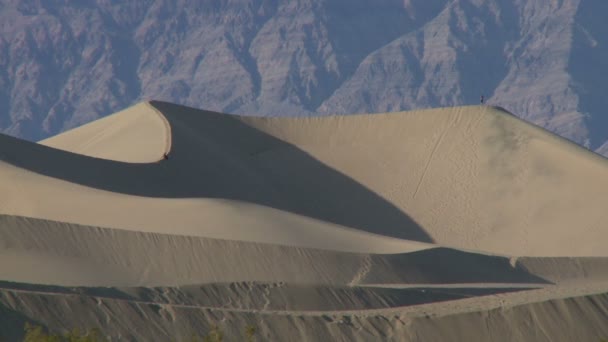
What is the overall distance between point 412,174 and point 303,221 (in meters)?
15.1

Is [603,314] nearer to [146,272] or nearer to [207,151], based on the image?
[146,272]

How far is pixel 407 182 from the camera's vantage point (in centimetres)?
7194

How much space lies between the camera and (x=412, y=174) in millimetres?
72375

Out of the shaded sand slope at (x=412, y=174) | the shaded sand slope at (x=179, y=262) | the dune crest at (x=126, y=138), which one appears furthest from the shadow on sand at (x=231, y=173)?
the shaded sand slope at (x=179, y=262)

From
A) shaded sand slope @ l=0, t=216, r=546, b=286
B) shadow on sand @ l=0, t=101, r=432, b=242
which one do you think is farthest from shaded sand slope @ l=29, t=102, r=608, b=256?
shaded sand slope @ l=0, t=216, r=546, b=286

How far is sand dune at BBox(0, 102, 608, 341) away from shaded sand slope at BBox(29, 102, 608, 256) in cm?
10

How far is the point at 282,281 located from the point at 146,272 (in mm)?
4355

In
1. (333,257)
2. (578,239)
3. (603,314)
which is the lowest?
(578,239)

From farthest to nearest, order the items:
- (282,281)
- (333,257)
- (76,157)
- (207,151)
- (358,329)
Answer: (207,151), (76,157), (333,257), (282,281), (358,329)

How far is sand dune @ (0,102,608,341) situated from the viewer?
38.2m

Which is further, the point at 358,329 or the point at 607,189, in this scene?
the point at 607,189

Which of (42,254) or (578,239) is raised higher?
(42,254)

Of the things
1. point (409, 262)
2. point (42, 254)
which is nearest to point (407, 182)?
point (409, 262)

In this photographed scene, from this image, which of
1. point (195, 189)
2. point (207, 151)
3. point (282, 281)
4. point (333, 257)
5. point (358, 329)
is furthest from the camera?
point (207, 151)
